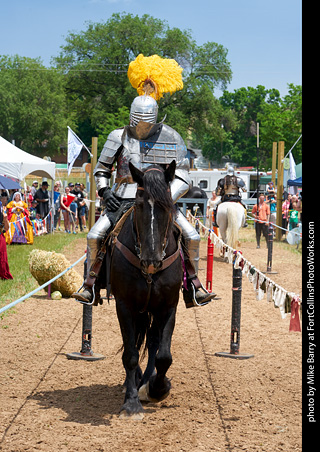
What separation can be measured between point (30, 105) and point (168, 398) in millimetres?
70922

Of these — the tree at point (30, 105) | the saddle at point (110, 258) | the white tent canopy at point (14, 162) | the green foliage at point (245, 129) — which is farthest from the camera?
the green foliage at point (245, 129)

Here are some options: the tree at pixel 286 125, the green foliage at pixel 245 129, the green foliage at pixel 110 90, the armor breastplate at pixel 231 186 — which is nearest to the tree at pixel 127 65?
the green foliage at pixel 110 90

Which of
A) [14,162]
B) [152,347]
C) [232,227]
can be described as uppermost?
[14,162]

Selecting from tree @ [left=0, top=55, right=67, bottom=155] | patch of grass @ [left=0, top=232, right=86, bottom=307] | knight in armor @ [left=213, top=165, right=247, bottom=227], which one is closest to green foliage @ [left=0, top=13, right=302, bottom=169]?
tree @ [left=0, top=55, right=67, bottom=155]

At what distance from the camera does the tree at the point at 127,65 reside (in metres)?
63.6

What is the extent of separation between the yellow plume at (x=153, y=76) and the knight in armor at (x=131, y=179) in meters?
0.55

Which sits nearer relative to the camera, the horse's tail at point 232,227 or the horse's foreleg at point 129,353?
the horse's foreleg at point 129,353

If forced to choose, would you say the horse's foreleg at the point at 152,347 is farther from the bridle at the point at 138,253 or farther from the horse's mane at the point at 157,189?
the horse's mane at the point at 157,189

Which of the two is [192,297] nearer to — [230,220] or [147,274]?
[147,274]

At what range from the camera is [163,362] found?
5848 millimetres

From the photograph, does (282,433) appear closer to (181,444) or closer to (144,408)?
(181,444)

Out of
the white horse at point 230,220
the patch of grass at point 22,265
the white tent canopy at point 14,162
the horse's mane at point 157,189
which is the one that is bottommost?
the patch of grass at point 22,265
